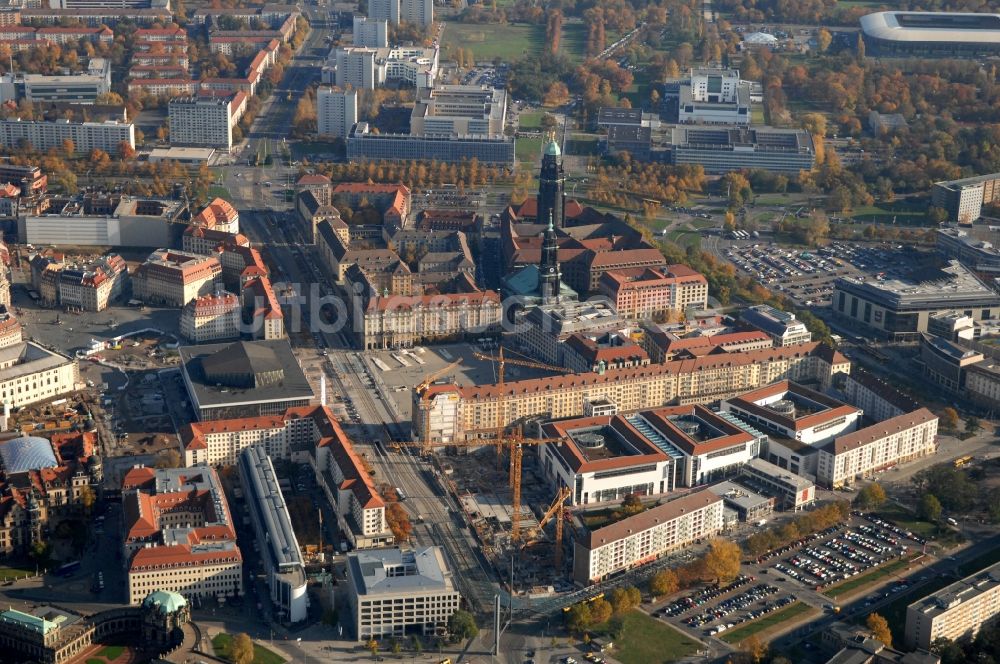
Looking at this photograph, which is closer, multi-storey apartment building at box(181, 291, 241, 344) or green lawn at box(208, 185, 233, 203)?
multi-storey apartment building at box(181, 291, 241, 344)

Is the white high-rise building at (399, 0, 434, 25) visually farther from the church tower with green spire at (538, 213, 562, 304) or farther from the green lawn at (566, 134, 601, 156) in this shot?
the church tower with green spire at (538, 213, 562, 304)

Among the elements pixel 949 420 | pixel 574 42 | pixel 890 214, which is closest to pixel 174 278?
pixel 949 420

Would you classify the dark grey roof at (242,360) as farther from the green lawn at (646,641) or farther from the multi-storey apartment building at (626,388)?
the green lawn at (646,641)

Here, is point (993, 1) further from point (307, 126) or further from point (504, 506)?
point (504, 506)

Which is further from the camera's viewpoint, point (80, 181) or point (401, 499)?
point (80, 181)

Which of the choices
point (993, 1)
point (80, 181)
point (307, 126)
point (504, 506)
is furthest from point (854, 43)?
point (504, 506)

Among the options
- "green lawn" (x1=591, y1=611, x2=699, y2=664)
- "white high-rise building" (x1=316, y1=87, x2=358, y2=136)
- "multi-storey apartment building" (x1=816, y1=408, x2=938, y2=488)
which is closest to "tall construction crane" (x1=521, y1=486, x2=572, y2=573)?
"green lawn" (x1=591, y1=611, x2=699, y2=664)

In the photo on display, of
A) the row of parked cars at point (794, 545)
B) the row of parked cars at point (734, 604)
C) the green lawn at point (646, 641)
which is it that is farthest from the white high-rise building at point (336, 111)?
the green lawn at point (646, 641)

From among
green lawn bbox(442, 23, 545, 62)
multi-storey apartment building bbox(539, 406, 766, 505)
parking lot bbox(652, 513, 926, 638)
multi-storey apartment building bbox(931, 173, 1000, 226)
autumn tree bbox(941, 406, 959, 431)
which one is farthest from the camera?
green lawn bbox(442, 23, 545, 62)
